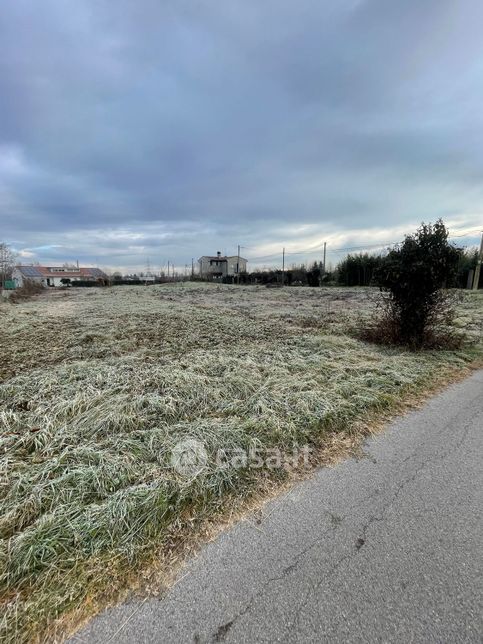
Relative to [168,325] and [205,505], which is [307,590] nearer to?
[205,505]

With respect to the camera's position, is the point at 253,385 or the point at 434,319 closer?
the point at 253,385

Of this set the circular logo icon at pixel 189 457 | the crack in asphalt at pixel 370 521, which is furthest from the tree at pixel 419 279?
the circular logo icon at pixel 189 457

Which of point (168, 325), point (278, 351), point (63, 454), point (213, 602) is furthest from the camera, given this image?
point (168, 325)

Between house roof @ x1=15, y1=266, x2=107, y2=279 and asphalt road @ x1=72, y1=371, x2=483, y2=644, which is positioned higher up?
house roof @ x1=15, y1=266, x2=107, y2=279

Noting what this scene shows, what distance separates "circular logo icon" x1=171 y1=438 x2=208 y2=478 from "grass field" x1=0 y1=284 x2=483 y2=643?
0.05 m

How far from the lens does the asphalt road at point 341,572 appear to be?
1079mm

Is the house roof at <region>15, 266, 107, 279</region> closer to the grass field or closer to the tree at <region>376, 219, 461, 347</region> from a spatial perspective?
the grass field

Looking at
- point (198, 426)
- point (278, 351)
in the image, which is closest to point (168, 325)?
point (278, 351)

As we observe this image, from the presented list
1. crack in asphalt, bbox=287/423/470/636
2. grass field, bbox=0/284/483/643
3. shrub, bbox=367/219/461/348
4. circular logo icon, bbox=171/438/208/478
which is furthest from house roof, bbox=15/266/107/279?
crack in asphalt, bbox=287/423/470/636

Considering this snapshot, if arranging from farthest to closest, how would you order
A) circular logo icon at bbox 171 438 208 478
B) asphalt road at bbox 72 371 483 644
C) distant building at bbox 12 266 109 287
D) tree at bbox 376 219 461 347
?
distant building at bbox 12 266 109 287, tree at bbox 376 219 461 347, circular logo icon at bbox 171 438 208 478, asphalt road at bbox 72 371 483 644

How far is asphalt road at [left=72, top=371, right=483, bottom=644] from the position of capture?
108 centimetres

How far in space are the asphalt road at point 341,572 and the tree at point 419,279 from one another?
3396mm

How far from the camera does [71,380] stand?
10.4ft

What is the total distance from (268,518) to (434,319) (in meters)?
4.62
